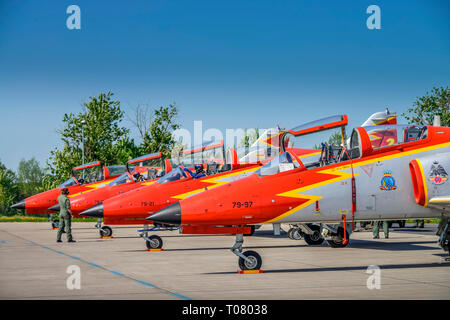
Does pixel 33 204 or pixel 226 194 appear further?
pixel 33 204

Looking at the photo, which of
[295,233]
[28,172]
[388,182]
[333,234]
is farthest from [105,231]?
[28,172]

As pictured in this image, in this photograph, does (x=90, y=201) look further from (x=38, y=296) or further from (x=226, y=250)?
(x=38, y=296)

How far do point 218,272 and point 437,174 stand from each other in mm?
4548

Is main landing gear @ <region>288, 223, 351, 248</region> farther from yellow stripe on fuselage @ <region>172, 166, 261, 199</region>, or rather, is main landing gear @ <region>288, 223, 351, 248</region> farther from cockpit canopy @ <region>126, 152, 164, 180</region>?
cockpit canopy @ <region>126, 152, 164, 180</region>

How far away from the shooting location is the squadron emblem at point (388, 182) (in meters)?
11.2

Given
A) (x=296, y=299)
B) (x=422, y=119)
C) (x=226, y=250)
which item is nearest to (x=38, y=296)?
(x=296, y=299)

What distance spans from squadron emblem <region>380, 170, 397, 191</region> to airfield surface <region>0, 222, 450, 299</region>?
1594mm

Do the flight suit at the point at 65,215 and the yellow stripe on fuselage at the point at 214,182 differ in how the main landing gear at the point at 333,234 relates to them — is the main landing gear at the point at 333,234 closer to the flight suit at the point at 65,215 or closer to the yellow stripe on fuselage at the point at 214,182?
the yellow stripe on fuselage at the point at 214,182

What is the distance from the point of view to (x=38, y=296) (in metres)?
8.38

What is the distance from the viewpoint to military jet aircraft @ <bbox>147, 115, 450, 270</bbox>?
10.6 meters

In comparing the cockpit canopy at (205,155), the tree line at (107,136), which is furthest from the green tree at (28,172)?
the cockpit canopy at (205,155)

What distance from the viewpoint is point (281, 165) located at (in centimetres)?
1127

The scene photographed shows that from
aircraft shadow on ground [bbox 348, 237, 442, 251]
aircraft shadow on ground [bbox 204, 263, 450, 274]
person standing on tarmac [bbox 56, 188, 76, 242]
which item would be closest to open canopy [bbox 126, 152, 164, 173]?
person standing on tarmac [bbox 56, 188, 76, 242]

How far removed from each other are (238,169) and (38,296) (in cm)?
1109
